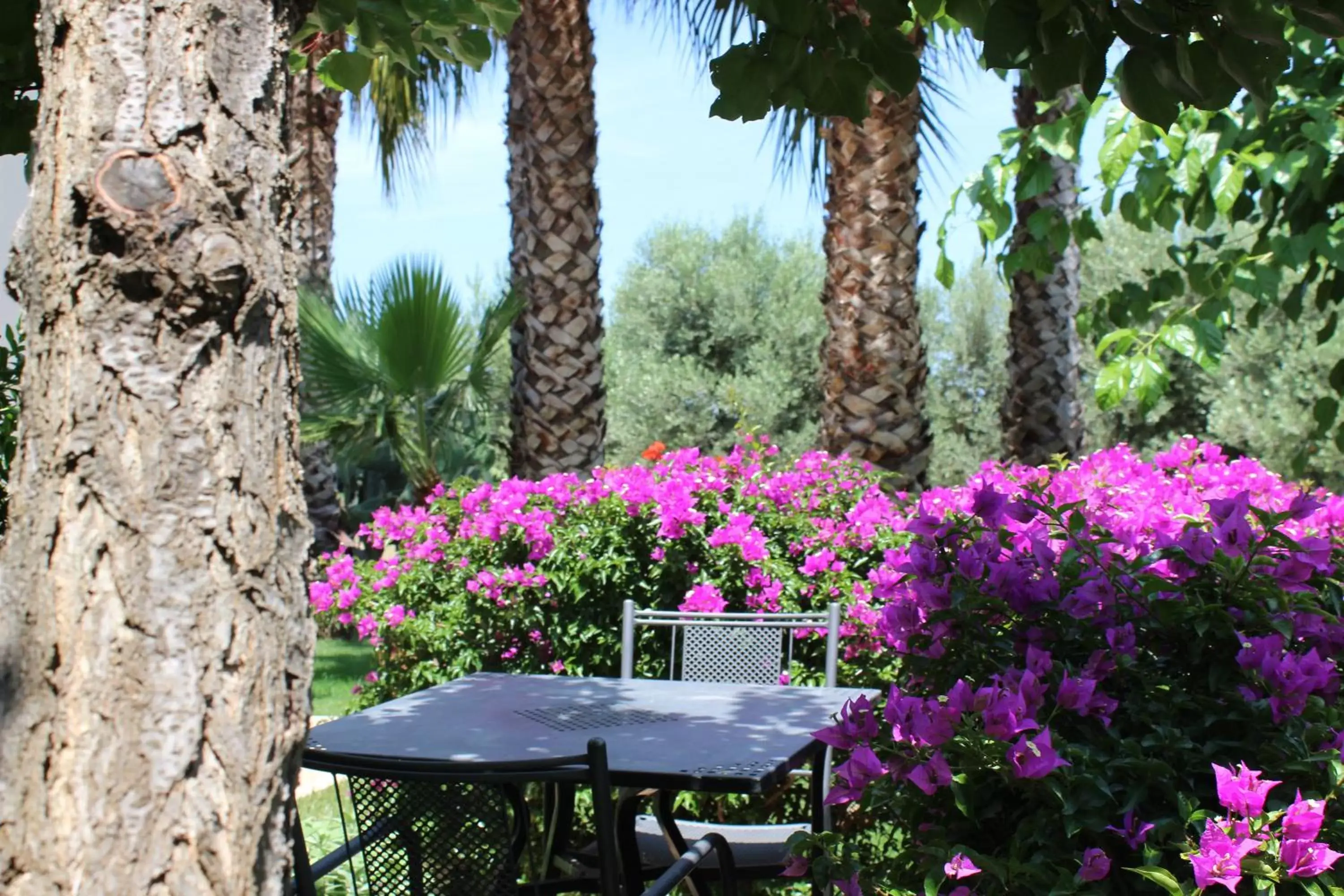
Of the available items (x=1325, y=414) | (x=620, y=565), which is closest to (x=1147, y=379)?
(x=1325, y=414)

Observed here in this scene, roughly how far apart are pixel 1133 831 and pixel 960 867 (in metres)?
0.27

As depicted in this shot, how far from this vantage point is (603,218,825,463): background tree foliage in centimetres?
2269

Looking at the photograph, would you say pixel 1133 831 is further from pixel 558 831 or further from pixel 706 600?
pixel 706 600

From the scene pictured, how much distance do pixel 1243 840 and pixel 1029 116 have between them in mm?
7847

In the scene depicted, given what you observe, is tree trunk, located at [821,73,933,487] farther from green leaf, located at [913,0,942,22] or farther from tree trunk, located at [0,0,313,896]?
tree trunk, located at [0,0,313,896]

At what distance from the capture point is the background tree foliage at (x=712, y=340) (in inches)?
893

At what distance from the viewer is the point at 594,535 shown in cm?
520

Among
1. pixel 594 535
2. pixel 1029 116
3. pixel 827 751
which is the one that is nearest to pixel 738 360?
pixel 1029 116

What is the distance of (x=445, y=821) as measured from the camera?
8.13 ft

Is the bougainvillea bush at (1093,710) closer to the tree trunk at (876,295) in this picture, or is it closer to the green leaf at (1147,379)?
the green leaf at (1147,379)

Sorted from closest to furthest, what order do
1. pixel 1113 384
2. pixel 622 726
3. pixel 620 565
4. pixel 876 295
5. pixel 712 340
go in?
pixel 622 726
pixel 1113 384
pixel 620 565
pixel 876 295
pixel 712 340

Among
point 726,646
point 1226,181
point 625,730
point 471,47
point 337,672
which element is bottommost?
point 337,672

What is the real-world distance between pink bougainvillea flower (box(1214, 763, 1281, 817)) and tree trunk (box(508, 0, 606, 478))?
5999mm

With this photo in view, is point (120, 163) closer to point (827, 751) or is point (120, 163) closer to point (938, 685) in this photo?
point (938, 685)
